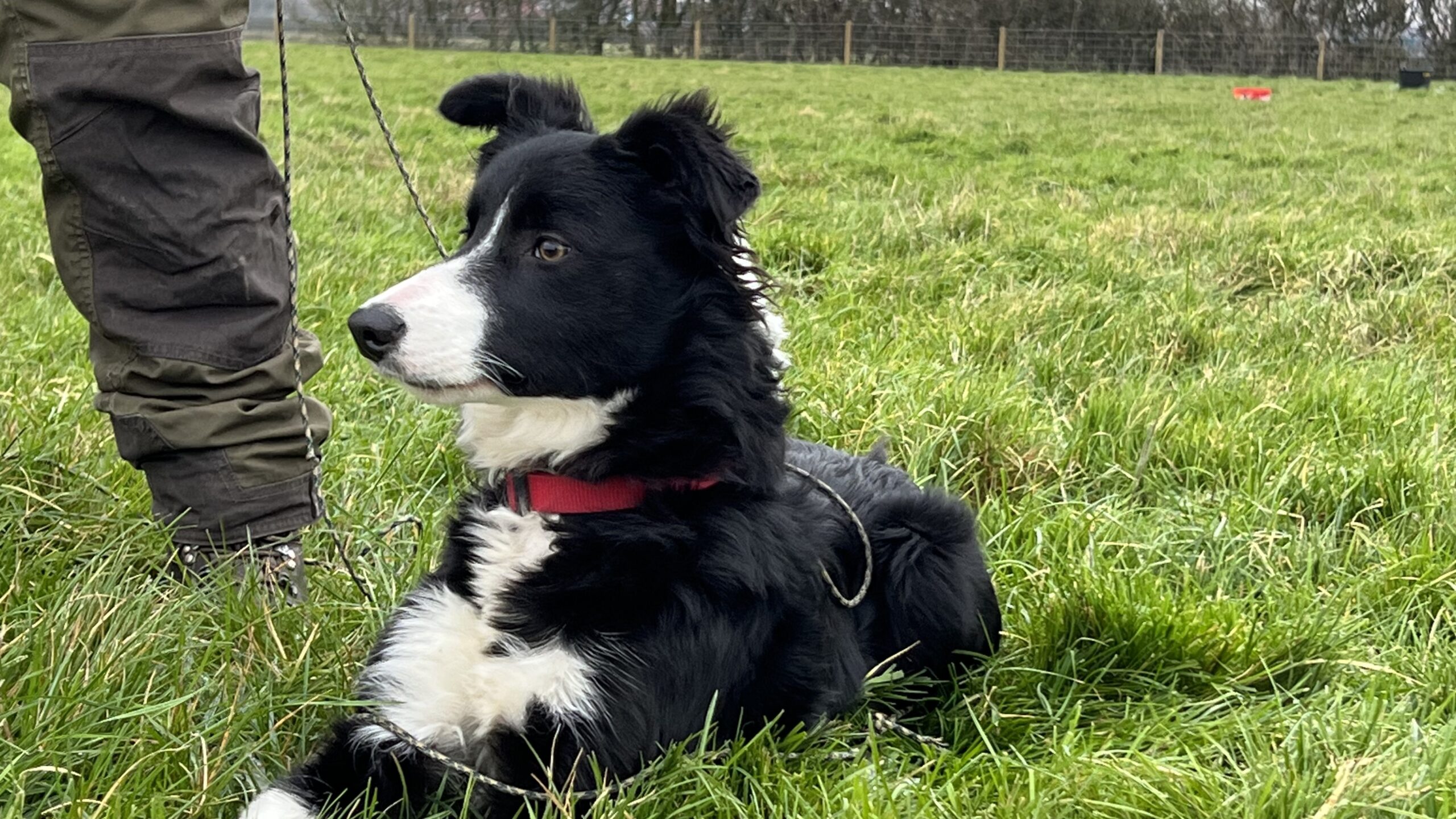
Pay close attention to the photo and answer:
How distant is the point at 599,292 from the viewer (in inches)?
84.4

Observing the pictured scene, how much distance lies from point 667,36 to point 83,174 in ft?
113

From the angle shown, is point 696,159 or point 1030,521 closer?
point 696,159

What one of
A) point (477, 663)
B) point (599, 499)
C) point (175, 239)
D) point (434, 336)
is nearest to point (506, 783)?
point (477, 663)

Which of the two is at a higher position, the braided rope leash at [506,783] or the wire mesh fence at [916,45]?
the wire mesh fence at [916,45]

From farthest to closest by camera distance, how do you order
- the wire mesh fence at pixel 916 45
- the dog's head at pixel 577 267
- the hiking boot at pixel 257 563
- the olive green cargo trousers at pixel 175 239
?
the wire mesh fence at pixel 916 45, the hiking boot at pixel 257 563, the olive green cargo trousers at pixel 175 239, the dog's head at pixel 577 267

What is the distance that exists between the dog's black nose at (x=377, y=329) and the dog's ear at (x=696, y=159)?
55cm

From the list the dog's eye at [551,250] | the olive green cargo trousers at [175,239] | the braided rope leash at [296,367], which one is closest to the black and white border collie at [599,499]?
the dog's eye at [551,250]

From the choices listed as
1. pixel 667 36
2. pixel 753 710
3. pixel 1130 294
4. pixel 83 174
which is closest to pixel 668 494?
pixel 753 710

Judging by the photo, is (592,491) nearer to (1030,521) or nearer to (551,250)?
(551,250)

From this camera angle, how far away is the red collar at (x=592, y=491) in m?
2.07

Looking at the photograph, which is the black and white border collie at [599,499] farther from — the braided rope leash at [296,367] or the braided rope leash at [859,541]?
the braided rope leash at [296,367]

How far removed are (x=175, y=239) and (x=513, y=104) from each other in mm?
741

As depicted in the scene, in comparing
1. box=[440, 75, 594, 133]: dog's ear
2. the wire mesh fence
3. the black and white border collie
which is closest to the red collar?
the black and white border collie

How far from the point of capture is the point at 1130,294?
503cm
